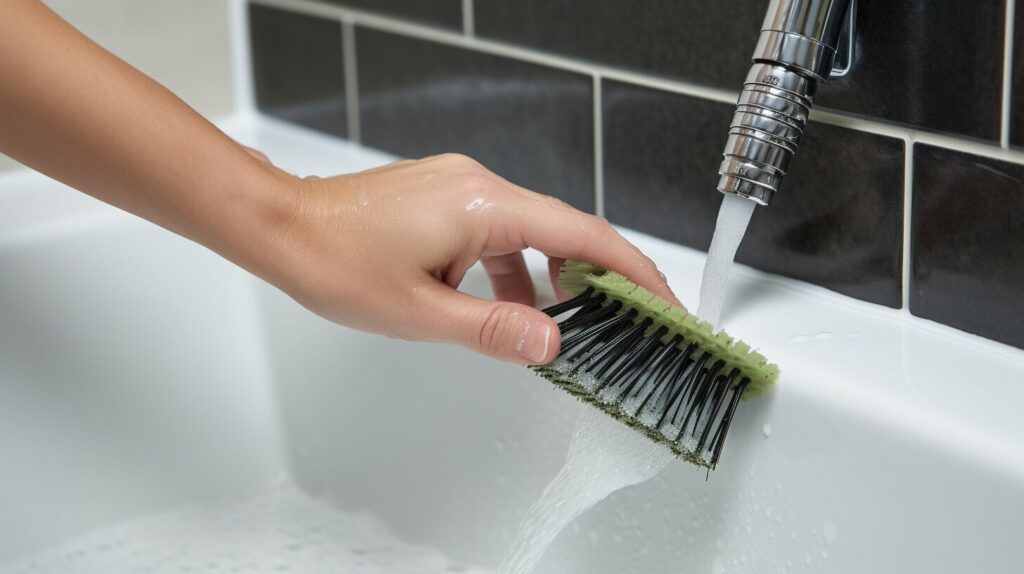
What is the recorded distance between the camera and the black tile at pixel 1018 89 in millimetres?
593

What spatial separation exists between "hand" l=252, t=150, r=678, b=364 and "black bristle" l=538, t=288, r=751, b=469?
0.03 m

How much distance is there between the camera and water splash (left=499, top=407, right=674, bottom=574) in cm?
→ 65

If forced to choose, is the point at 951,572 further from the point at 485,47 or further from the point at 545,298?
the point at 485,47

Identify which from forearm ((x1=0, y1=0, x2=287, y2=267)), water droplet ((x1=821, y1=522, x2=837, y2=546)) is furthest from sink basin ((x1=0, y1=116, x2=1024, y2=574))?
forearm ((x1=0, y1=0, x2=287, y2=267))

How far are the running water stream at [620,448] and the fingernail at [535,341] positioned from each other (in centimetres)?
7

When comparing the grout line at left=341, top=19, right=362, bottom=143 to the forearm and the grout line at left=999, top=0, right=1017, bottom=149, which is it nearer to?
the forearm

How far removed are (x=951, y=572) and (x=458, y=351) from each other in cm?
34

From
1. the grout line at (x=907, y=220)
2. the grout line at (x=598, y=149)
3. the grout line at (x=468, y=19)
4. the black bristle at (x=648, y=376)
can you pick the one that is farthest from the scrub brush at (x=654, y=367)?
the grout line at (x=468, y=19)

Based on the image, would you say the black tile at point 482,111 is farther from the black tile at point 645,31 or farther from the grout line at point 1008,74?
the grout line at point 1008,74

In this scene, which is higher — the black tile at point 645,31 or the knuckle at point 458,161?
the black tile at point 645,31

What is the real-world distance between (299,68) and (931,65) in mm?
562

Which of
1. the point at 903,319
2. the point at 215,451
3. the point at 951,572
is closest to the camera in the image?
the point at 951,572

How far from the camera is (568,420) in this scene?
757mm

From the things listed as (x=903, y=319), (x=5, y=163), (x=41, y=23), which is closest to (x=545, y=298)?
(x=903, y=319)
